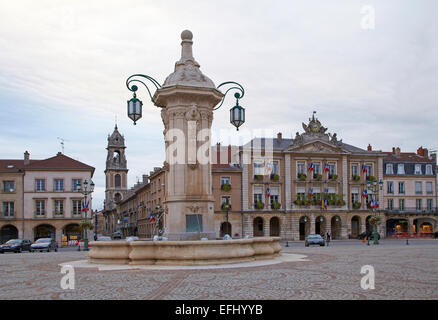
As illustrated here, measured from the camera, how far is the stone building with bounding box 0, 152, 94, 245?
5797 centimetres

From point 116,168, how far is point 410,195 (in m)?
69.5

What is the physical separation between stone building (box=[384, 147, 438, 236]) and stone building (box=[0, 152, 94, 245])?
42728mm

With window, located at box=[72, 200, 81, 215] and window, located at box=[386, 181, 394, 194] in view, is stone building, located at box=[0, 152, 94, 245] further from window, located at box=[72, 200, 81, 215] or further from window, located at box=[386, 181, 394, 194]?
window, located at box=[386, 181, 394, 194]

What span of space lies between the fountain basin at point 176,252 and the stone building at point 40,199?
147 ft

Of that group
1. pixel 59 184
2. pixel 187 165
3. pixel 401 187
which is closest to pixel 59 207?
pixel 59 184

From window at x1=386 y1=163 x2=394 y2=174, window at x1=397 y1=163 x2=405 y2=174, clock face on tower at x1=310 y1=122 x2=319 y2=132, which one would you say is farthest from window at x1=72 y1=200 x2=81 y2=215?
window at x1=397 y1=163 x2=405 y2=174

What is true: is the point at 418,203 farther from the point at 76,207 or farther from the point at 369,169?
the point at 76,207

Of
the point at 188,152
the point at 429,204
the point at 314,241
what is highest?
the point at 188,152

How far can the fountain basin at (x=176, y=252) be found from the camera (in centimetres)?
1498

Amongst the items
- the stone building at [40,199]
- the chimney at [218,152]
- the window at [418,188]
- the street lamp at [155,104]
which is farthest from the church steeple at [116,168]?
the street lamp at [155,104]

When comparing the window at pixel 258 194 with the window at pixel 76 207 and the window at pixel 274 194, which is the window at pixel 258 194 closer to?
the window at pixel 274 194

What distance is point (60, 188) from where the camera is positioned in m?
59.5

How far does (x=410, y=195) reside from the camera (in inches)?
2825

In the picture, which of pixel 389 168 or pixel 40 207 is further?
pixel 389 168
